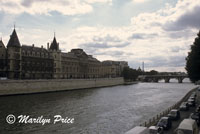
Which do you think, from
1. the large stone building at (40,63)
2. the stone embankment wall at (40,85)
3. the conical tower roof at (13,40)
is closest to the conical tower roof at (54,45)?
the large stone building at (40,63)

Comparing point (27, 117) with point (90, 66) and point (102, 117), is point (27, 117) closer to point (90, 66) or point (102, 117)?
point (102, 117)

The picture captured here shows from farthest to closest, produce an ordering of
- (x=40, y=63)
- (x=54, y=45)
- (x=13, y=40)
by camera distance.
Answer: (x=54, y=45) → (x=40, y=63) → (x=13, y=40)

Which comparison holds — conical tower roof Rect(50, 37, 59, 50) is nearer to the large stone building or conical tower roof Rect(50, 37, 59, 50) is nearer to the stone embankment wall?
the large stone building

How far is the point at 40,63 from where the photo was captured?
86500 millimetres

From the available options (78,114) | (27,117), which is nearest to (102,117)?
(78,114)

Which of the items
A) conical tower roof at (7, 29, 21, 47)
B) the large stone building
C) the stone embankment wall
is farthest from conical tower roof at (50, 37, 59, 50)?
conical tower roof at (7, 29, 21, 47)

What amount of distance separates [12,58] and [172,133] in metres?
→ 66.6

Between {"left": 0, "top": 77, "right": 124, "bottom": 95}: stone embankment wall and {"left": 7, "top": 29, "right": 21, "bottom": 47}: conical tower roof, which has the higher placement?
{"left": 7, "top": 29, "right": 21, "bottom": 47}: conical tower roof

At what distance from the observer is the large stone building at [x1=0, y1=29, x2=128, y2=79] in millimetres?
70625

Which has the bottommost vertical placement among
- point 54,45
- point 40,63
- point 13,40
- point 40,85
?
point 40,85

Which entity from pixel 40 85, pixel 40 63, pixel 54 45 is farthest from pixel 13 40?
pixel 54 45

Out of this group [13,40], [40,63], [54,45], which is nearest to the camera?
[13,40]

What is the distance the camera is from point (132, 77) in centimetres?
16638

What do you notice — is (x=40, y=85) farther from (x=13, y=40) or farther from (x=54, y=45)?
(x=54, y=45)
